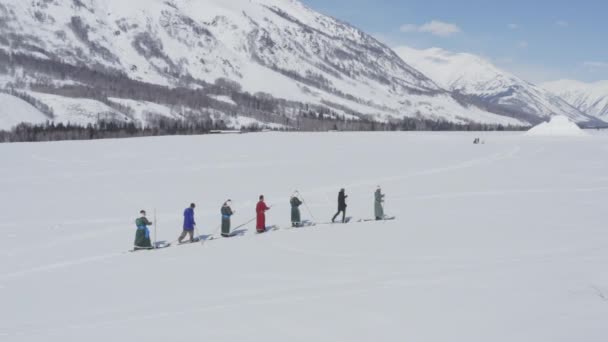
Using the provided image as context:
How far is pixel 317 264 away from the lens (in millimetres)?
17750

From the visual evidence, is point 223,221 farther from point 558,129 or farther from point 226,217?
point 558,129

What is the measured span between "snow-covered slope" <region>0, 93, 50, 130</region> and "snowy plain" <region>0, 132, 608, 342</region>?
13742 cm

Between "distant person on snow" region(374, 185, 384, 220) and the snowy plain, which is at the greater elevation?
"distant person on snow" region(374, 185, 384, 220)

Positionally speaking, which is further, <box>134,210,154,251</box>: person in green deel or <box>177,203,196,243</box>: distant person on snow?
<box>177,203,196,243</box>: distant person on snow

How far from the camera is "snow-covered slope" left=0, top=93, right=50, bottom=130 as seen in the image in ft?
543

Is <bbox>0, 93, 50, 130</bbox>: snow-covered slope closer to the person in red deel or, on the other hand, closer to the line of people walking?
the line of people walking

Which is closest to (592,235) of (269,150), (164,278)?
(164,278)

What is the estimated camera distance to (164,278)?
55.7 ft

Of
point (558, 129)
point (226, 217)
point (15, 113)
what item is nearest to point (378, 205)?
point (226, 217)

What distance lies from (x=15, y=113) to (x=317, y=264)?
18397cm

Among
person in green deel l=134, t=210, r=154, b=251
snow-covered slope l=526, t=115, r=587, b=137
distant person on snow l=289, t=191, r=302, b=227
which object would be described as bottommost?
person in green deel l=134, t=210, r=154, b=251

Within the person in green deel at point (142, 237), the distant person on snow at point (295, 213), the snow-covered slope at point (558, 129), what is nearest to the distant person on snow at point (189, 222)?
the person in green deel at point (142, 237)

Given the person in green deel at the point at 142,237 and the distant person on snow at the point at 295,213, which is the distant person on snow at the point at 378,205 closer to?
the distant person on snow at the point at 295,213

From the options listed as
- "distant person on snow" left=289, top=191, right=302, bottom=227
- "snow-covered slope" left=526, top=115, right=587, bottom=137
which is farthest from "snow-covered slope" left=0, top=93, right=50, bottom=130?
"distant person on snow" left=289, top=191, right=302, bottom=227
